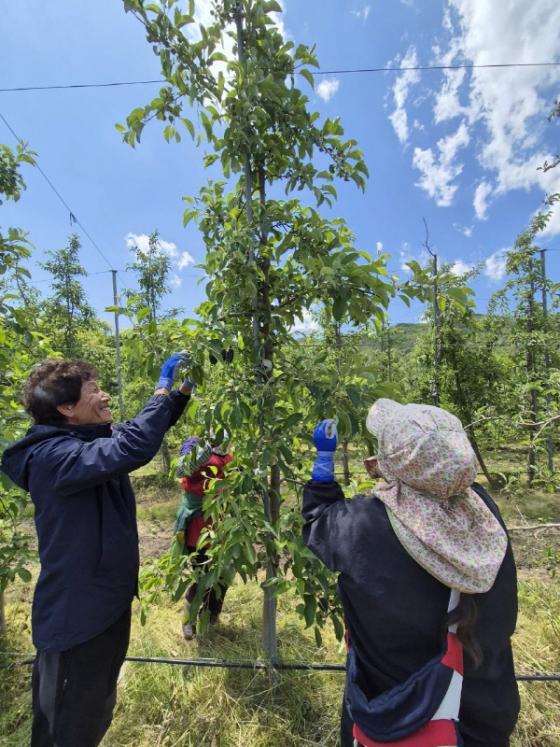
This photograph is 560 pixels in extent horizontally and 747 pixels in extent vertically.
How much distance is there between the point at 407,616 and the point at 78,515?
1280mm

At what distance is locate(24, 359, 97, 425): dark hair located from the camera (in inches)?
65.4

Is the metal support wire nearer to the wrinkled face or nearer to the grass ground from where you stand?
the grass ground

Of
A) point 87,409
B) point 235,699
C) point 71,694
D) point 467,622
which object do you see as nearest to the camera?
point 467,622

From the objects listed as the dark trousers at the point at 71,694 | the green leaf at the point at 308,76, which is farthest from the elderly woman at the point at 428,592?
the green leaf at the point at 308,76

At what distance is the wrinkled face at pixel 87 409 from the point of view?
170 centimetres

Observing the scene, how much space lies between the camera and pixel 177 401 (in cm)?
175

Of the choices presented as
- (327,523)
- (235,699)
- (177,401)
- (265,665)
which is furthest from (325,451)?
(235,699)

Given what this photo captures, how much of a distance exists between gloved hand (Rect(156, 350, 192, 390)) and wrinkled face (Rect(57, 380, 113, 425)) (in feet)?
0.86

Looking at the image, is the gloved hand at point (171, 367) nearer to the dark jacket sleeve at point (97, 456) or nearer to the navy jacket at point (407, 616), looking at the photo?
the dark jacket sleeve at point (97, 456)

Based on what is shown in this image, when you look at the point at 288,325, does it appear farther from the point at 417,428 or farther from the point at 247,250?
the point at 417,428

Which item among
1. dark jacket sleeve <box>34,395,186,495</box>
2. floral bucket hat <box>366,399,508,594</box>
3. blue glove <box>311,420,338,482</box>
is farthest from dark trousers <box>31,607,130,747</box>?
floral bucket hat <box>366,399,508,594</box>

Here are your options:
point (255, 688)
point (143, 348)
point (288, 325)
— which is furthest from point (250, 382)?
point (255, 688)

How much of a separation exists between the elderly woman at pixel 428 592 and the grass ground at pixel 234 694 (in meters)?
0.88

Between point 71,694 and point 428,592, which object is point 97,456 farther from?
point 428,592
